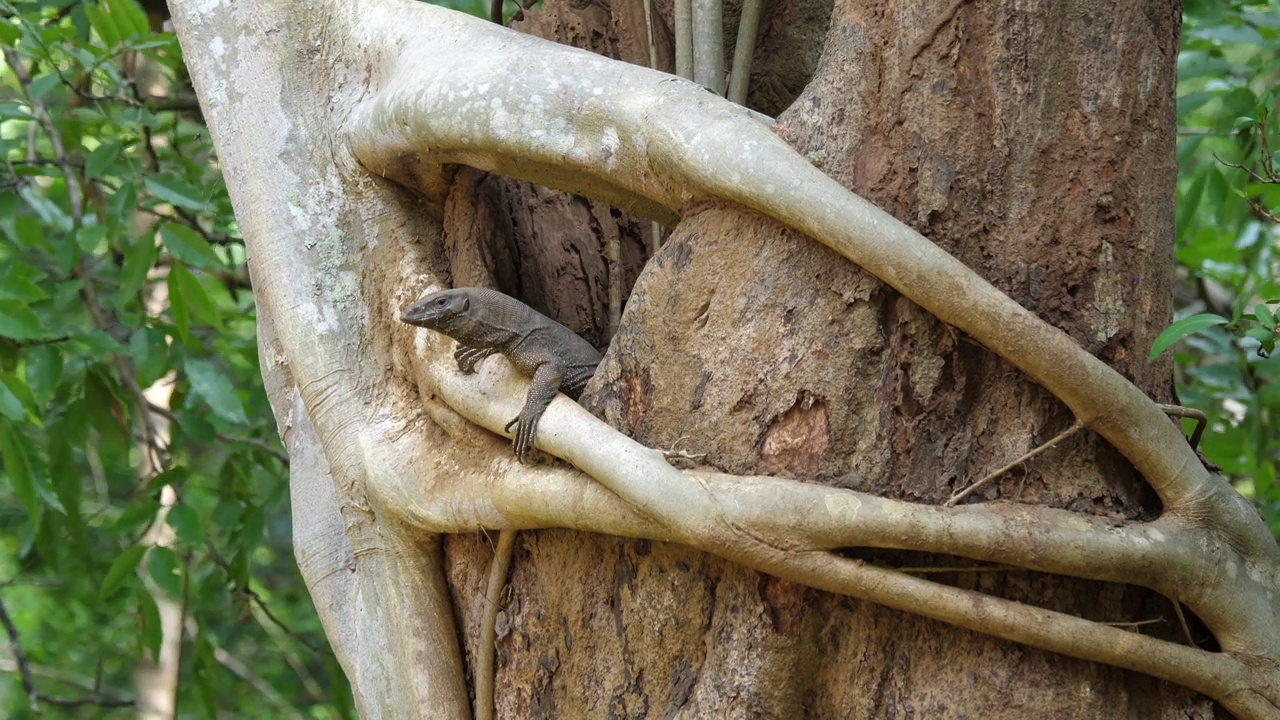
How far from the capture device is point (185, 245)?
137 inches

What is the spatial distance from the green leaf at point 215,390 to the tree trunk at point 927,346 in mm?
1979

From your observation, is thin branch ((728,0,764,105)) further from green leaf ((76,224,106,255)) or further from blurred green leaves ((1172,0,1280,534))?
green leaf ((76,224,106,255))

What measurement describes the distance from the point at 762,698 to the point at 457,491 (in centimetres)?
70

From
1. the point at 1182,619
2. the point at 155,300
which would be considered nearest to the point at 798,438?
the point at 1182,619

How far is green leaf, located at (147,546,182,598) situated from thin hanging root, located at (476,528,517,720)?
1615 mm

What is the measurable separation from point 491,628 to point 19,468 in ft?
5.70

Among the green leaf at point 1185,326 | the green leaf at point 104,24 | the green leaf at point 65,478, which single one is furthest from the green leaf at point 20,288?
the green leaf at point 1185,326

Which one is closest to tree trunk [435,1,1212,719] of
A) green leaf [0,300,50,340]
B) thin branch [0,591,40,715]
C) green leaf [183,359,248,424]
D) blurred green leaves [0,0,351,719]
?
green leaf [0,300,50,340]

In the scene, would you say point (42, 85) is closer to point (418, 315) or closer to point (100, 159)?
point (100, 159)

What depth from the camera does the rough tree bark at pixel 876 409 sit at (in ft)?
5.88

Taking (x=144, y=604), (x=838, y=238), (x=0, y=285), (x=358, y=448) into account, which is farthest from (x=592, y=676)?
(x=144, y=604)

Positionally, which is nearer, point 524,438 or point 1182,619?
point 1182,619

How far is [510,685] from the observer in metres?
2.28

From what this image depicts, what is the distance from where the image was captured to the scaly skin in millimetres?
2252
